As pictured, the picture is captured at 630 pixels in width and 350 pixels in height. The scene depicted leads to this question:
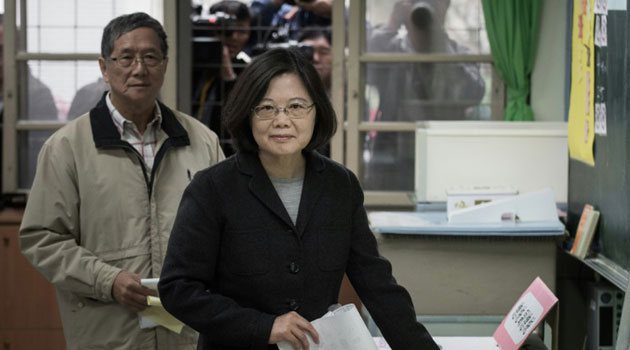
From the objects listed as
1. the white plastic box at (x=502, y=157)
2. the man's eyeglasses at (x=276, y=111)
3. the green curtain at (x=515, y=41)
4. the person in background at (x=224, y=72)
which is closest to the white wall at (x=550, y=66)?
the green curtain at (x=515, y=41)

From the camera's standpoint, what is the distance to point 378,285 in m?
1.61

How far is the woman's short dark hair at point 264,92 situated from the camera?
148 cm

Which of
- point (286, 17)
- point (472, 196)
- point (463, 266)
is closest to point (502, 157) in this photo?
point (472, 196)

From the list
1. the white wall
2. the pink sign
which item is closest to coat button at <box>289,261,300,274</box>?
the pink sign

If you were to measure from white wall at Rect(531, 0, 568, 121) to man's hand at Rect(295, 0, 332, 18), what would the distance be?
1725 mm

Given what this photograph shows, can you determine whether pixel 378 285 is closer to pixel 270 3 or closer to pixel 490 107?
pixel 490 107

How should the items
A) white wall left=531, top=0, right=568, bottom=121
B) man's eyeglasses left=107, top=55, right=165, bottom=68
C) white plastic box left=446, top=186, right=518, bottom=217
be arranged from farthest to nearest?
white wall left=531, top=0, right=568, bottom=121 < white plastic box left=446, top=186, right=518, bottom=217 < man's eyeglasses left=107, top=55, right=165, bottom=68

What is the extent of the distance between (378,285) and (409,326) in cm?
10

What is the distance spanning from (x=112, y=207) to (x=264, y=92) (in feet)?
2.75

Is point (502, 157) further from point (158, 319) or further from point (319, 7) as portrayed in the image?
point (319, 7)

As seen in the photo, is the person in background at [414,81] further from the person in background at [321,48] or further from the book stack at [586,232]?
the book stack at [586,232]

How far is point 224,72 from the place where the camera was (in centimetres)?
533

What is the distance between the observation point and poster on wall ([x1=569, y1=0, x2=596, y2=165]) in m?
2.48

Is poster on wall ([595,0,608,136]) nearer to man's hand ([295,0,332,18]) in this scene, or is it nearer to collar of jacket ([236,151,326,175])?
collar of jacket ([236,151,326,175])
